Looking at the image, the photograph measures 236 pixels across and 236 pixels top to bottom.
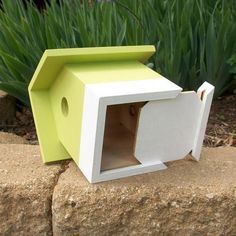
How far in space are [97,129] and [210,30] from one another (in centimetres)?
88

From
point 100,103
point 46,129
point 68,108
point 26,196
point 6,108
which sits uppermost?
point 100,103

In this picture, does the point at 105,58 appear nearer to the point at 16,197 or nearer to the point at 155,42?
the point at 16,197

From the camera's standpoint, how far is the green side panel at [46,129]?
1.61 metres

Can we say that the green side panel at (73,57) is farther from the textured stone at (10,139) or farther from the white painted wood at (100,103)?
the textured stone at (10,139)

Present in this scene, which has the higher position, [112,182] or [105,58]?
[105,58]

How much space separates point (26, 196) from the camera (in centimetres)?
153

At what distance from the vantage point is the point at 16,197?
5.05 feet

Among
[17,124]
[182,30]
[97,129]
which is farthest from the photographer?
[17,124]

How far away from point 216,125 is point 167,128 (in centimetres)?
68

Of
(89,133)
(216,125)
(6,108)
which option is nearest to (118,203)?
(89,133)

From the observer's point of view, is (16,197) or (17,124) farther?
(17,124)

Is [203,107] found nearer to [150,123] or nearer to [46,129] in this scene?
[150,123]

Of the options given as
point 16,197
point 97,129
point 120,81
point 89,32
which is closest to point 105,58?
point 120,81

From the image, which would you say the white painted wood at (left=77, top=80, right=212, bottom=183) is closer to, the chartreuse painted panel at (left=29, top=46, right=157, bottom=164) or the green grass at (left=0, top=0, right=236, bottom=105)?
the chartreuse painted panel at (left=29, top=46, right=157, bottom=164)
